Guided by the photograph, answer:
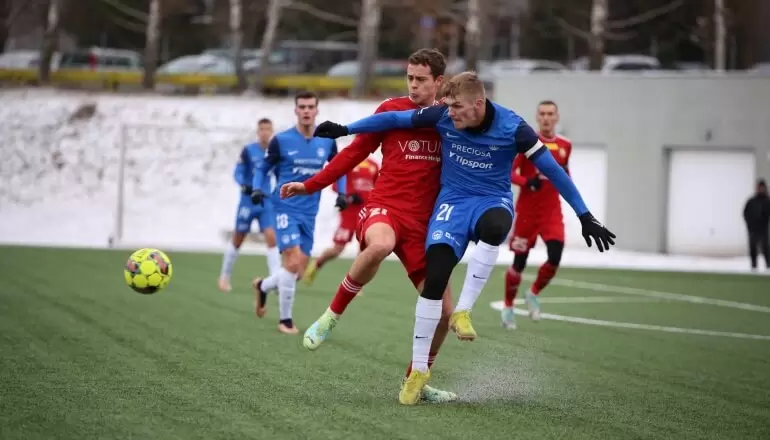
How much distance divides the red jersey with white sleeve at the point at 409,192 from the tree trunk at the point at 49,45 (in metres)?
36.0

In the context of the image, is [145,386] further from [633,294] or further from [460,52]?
[460,52]

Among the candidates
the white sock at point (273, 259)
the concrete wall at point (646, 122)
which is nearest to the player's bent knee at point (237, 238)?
the white sock at point (273, 259)

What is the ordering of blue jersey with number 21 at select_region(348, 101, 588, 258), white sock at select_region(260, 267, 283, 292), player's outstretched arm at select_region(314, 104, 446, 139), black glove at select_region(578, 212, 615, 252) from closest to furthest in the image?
1. black glove at select_region(578, 212, 615, 252)
2. blue jersey with number 21 at select_region(348, 101, 588, 258)
3. player's outstretched arm at select_region(314, 104, 446, 139)
4. white sock at select_region(260, 267, 283, 292)

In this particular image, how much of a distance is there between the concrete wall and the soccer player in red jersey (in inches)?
966

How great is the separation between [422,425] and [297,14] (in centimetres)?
4352

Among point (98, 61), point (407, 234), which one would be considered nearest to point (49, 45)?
point (98, 61)

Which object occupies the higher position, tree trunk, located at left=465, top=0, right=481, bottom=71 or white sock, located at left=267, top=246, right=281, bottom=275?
tree trunk, located at left=465, top=0, right=481, bottom=71

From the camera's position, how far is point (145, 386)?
26.6 ft

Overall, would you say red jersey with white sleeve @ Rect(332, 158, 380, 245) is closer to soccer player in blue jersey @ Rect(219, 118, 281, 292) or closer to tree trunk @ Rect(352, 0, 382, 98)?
soccer player in blue jersey @ Rect(219, 118, 281, 292)

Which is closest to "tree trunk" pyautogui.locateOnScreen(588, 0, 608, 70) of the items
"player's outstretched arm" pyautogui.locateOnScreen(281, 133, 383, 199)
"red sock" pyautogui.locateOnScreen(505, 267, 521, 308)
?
"red sock" pyautogui.locateOnScreen(505, 267, 521, 308)

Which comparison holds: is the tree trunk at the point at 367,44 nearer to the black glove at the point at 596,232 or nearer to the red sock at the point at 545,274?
the red sock at the point at 545,274

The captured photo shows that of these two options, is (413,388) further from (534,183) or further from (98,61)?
(98,61)

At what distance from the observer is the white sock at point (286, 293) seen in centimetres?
1187

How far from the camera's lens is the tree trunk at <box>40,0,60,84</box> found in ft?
139
